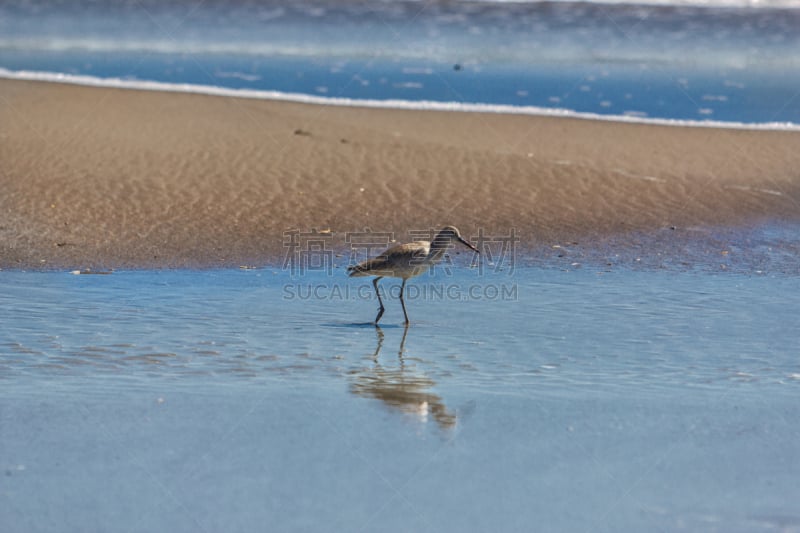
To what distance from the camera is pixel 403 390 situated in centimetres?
655

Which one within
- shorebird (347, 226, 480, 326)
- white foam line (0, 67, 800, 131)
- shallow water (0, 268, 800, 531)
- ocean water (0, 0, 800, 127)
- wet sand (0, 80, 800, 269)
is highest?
ocean water (0, 0, 800, 127)

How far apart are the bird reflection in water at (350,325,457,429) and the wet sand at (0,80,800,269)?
3420mm

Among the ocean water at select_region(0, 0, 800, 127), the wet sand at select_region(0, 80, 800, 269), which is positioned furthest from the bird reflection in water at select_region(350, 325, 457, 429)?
the ocean water at select_region(0, 0, 800, 127)

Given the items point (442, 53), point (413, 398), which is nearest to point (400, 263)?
point (413, 398)

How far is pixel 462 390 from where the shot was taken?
257 inches

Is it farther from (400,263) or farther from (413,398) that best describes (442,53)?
(413,398)

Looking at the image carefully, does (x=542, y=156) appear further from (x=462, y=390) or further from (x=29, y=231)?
(x=462, y=390)

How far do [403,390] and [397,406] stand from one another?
0.30 metres

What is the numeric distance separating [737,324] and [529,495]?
3.69 metres

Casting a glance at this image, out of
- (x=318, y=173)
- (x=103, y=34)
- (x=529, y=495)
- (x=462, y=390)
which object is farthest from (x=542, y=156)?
(x=103, y=34)

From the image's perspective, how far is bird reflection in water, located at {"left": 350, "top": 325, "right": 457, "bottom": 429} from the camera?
20.0 ft

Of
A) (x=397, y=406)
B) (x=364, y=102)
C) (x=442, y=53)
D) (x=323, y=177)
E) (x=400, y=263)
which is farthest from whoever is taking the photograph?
(x=442, y=53)

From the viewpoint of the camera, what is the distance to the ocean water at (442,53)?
1592 centimetres

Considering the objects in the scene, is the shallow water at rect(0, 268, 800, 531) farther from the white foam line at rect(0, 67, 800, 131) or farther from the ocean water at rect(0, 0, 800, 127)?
the ocean water at rect(0, 0, 800, 127)
